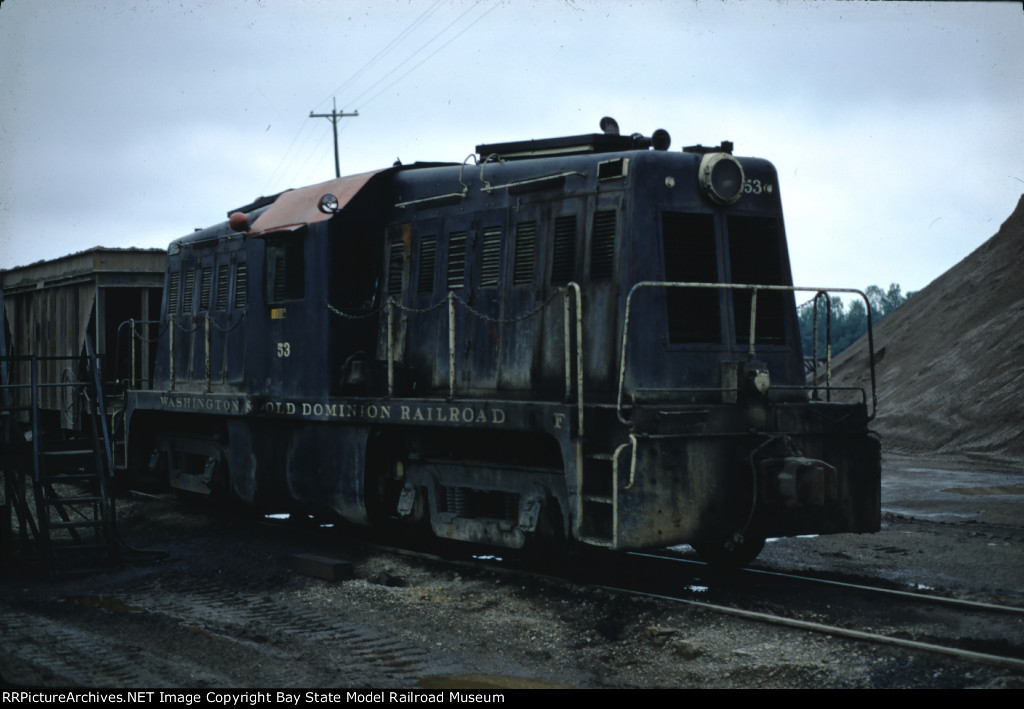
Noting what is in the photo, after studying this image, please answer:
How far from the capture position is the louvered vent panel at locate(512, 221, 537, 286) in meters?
9.38

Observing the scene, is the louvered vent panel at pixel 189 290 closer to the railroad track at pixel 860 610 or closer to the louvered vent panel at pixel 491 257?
the louvered vent panel at pixel 491 257

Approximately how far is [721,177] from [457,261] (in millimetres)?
2619

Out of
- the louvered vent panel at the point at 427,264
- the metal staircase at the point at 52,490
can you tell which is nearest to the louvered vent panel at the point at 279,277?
the louvered vent panel at the point at 427,264

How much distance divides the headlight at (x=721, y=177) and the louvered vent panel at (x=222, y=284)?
6.63m

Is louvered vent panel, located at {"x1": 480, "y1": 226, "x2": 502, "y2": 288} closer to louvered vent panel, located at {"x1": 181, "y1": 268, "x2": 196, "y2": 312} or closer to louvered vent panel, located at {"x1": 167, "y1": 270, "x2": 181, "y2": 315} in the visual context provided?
louvered vent panel, located at {"x1": 181, "y1": 268, "x2": 196, "y2": 312}

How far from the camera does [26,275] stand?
1952 cm

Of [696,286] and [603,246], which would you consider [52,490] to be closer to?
[603,246]

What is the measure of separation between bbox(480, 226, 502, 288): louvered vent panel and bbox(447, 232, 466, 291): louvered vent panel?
0.91 ft

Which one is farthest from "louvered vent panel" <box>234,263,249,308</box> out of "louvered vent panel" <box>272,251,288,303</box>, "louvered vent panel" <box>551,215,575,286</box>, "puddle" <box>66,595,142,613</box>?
"louvered vent panel" <box>551,215,575,286</box>

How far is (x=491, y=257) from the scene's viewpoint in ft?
32.1

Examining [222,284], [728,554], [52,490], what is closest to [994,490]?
[728,554]

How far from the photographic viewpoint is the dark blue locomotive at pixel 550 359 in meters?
8.18
